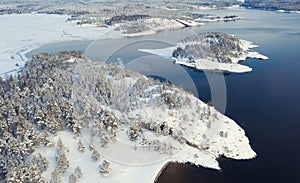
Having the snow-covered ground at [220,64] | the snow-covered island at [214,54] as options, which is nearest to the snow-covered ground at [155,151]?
the snow-covered ground at [220,64]

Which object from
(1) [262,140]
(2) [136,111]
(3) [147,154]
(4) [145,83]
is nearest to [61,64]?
(4) [145,83]

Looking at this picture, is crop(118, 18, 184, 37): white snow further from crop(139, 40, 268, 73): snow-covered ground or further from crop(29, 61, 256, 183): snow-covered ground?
crop(29, 61, 256, 183): snow-covered ground

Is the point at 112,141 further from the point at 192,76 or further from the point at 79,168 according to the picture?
the point at 192,76

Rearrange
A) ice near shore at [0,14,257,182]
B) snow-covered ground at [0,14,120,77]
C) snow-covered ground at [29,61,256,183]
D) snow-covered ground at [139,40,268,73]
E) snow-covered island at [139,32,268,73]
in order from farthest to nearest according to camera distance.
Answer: snow-covered ground at [0,14,120,77], snow-covered island at [139,32,268,73], snow-covered ground at [139,40,268,73], snow-covered ground at [29,61,256,183], ice near shore at [0,14,257,182]

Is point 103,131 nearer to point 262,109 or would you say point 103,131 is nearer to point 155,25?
point 262,109

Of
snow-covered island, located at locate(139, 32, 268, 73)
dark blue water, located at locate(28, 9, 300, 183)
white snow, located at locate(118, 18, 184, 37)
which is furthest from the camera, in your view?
white snow, located at locate(118, 18, 184, 37)

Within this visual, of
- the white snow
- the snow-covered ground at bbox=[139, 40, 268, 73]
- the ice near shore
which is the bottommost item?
the ice near shore

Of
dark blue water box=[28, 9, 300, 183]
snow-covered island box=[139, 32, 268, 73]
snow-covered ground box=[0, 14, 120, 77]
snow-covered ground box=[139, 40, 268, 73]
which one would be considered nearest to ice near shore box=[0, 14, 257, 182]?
dark blue water box=[28, 9, 300, 183]

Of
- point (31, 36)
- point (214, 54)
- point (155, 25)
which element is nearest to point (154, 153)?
point (214, 54)
